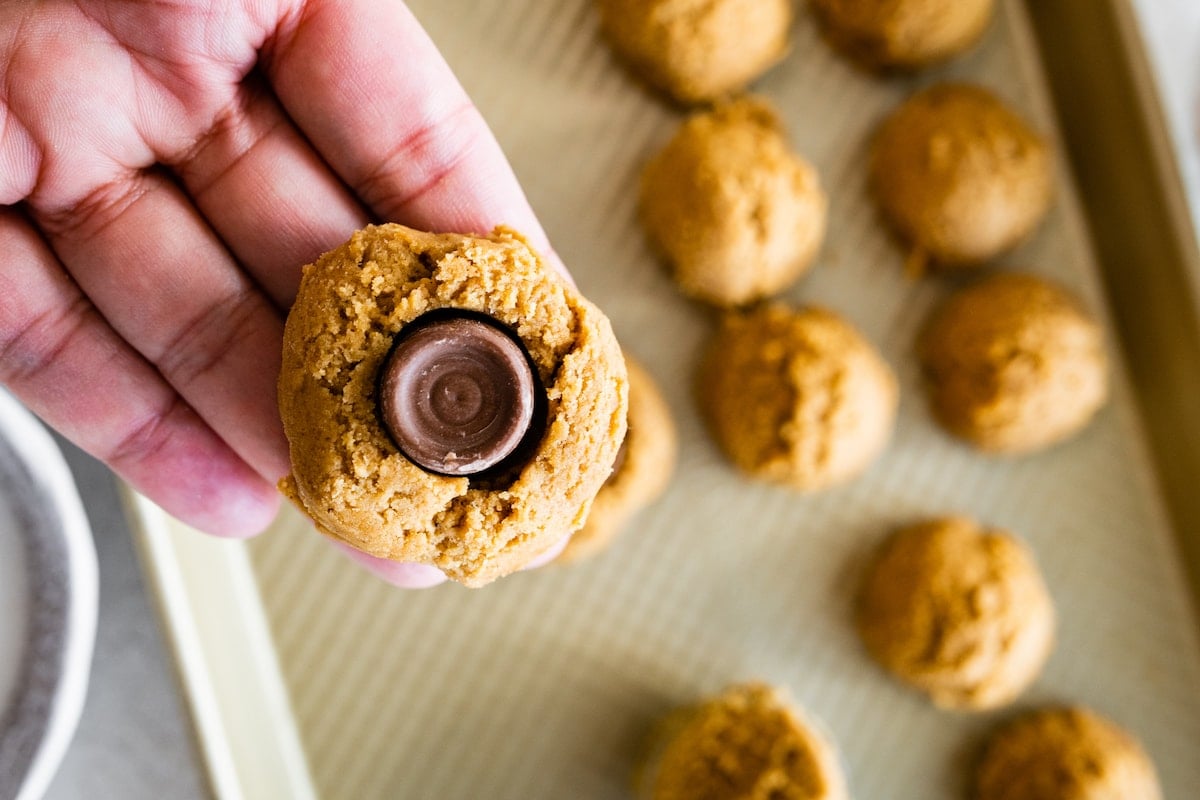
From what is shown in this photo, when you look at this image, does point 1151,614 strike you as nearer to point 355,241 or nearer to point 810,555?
point 810,555

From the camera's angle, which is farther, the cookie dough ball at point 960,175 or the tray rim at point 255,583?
the cookie dough ball at point 960,175

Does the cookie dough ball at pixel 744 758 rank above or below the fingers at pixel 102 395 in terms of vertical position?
below

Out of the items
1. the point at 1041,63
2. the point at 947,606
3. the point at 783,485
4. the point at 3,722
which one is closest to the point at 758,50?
the point at 1041,63

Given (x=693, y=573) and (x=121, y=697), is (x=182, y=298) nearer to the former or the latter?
(x=121, y=697)

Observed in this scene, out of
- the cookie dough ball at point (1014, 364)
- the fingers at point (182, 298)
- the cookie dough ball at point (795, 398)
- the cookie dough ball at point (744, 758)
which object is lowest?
the cookie dough ball at point (744, 758)

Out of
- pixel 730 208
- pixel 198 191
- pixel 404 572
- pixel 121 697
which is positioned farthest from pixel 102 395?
pixel 730 208

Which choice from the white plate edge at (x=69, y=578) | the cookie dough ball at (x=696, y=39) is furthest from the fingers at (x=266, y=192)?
the cookie dough ball at (x=696, y=39)

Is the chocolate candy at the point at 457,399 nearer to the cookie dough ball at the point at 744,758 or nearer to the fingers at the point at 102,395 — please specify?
the fingers at the point at 102,395

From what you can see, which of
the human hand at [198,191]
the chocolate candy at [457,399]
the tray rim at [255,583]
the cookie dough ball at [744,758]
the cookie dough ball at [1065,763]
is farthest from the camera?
the cookie dough ball at [1065,763]
